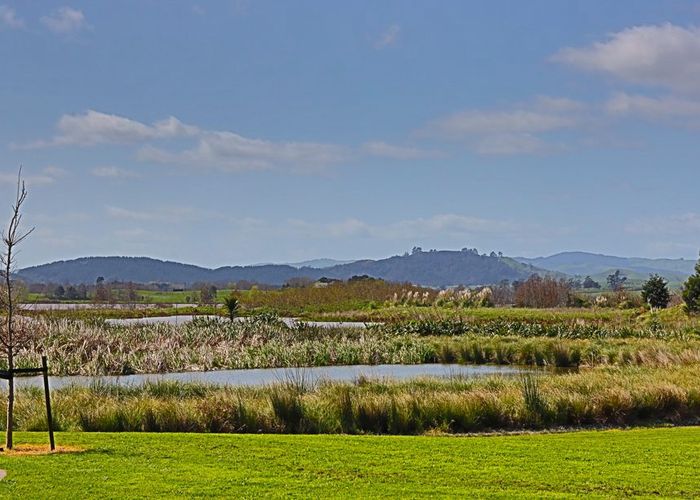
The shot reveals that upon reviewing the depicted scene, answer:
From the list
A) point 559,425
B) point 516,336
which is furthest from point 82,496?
point 516,336

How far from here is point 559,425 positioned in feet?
52.9

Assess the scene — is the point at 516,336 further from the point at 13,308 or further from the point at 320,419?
the point at 13,308

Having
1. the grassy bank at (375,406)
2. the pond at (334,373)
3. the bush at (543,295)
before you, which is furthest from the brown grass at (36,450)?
the bush at (543,295)

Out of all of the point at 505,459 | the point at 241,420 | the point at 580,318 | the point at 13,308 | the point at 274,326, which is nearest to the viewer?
the point at 505,459

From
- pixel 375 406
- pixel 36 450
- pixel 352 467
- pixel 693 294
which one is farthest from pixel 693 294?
pixel 36 450

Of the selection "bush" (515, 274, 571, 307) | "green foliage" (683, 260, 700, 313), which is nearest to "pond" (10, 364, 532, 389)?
"green foliage" (683, 260, 700, 313)

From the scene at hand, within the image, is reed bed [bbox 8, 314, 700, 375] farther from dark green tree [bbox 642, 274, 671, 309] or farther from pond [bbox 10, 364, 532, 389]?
dark green tree [bbox 642, 274, 671, 309]

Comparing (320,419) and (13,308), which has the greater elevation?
(13,308)

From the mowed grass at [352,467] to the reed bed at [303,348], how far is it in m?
13.0

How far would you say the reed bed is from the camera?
2609 centimetres

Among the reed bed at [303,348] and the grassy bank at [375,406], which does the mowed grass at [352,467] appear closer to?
the grassy bank at [375,406]

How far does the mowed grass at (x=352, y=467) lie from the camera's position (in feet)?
29.7

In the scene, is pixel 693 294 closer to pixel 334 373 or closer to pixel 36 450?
pixel 334 373

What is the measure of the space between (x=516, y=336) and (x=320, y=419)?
20.4 m
